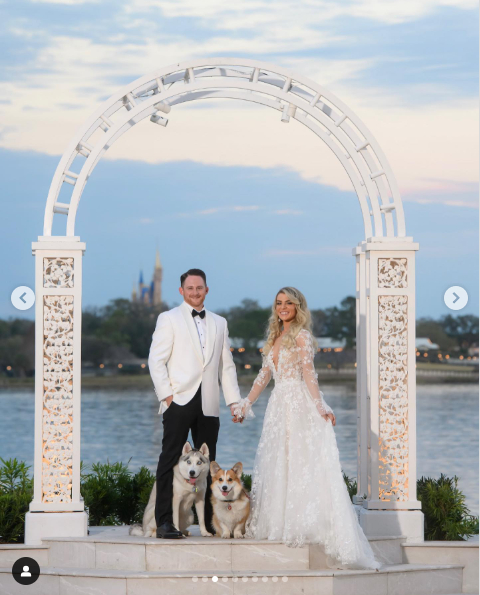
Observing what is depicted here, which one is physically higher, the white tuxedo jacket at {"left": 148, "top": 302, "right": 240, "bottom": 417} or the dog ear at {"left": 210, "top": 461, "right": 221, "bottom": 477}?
the white tuxedo jacket at {"left": 148, "top": 302, "right": 240, "bottom": 417}

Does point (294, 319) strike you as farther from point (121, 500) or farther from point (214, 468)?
point (121, 500)

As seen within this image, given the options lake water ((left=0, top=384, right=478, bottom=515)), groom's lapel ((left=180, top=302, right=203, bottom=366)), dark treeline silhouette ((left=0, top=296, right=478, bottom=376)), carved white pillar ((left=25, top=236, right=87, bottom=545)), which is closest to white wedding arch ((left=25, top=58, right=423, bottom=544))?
carved white pillar ((left=25, top=236, right=87, bottom=545))

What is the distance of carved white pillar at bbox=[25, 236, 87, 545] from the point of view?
5.81 m

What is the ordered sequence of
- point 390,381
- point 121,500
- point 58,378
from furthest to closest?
1. point 121,500
2. point 390,381
3. point 58,378

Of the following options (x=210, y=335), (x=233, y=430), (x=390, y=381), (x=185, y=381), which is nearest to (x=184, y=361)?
(x=185, y=381)

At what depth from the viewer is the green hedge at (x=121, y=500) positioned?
623 cm

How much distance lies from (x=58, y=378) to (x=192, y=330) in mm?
950

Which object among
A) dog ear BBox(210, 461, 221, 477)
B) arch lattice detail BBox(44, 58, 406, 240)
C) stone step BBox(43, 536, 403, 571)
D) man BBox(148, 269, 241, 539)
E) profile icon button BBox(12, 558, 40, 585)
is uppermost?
arch lattice detail BBox(44, 58, 406, 240)

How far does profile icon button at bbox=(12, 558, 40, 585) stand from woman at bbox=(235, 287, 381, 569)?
1.34 metres

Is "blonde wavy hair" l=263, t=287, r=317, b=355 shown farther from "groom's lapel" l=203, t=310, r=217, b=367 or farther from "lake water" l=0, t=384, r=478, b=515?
"lake water" l=0, t=384, r=478, b=515

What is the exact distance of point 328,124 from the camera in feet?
19.8

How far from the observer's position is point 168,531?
5496 millimetres

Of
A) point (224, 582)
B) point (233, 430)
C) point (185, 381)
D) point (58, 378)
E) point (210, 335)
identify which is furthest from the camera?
point (233, 430)

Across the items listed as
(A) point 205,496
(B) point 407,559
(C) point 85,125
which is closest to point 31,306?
(C) point 85,125
